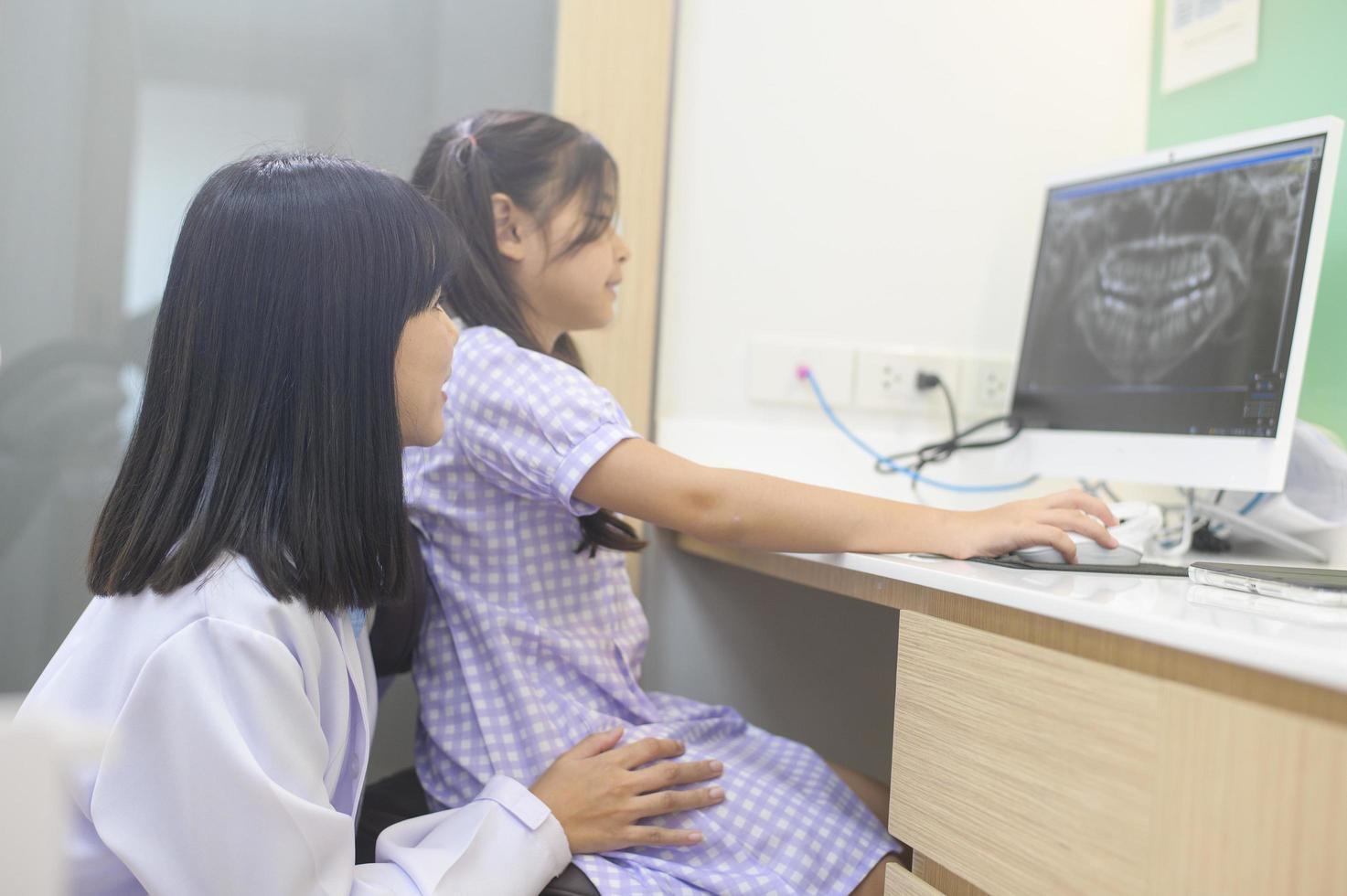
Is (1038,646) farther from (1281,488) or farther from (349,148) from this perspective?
(349,148)

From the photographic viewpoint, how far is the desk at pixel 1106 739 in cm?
51

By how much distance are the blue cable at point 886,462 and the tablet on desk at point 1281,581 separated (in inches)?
31.2

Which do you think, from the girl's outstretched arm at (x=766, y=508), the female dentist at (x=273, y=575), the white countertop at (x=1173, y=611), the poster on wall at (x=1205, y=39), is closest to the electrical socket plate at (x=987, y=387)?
the poster on wall at (x=1205, y=39)

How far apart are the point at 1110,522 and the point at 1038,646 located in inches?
12.8

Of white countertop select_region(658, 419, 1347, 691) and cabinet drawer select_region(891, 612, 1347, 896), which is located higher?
white countertop select_region(658, 419, 1347, 691)

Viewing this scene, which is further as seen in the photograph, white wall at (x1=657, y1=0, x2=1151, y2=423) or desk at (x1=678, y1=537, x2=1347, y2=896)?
white wall at (x1=657, y1=0, x2=1151, y2=423)

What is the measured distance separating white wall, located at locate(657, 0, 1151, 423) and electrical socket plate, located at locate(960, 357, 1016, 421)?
0.03 meters

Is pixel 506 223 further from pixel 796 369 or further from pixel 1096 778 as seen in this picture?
pixel 1096 778

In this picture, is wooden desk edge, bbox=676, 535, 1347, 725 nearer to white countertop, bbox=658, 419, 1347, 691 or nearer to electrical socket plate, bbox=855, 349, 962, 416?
white countertop, bbox=658, 419, 1347, 691

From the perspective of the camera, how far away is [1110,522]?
95 centimetres

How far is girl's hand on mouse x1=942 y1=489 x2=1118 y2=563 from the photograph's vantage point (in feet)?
2.91

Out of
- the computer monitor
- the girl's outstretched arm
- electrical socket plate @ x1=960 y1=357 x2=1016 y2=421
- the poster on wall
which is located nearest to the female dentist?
the girl's outstretched arm

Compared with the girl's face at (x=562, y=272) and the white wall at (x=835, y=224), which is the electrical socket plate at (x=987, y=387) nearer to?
the white wall at (x=835, y=224)

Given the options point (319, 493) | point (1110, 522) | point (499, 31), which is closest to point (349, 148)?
point (499, 31)
